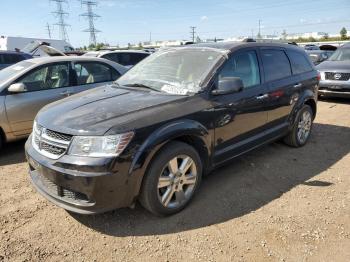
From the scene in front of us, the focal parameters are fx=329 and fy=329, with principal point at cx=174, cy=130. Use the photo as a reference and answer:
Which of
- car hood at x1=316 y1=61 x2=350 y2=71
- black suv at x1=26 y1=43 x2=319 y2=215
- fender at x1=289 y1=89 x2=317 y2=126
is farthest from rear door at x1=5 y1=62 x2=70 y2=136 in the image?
car hood at x1=316 y1=61 x2=350 y2=71

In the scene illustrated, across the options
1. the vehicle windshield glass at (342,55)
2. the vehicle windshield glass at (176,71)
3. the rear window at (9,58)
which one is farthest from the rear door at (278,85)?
the rear window at (9,58)

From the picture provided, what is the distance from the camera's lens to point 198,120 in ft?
11.6

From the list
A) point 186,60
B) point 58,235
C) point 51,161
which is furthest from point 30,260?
point 186,60

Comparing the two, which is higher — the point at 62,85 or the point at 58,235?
the point at 62,85

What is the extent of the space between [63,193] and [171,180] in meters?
1.05

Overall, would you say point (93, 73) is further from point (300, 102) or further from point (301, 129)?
point (301, 129)

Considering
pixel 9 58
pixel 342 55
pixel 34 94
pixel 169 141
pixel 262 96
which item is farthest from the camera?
pixel 9 58

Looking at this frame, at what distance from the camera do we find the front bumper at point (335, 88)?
29.5 feet

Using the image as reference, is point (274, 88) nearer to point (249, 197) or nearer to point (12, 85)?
point (249, 197)

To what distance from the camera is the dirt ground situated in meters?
2.93

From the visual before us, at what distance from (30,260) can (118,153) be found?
3.91 ft

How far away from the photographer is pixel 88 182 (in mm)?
2838

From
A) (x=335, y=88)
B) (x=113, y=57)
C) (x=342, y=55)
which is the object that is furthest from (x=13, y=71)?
(x=342, y=55)

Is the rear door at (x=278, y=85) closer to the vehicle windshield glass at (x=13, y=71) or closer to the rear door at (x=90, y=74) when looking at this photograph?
the rear door at (x=90, y=74)
